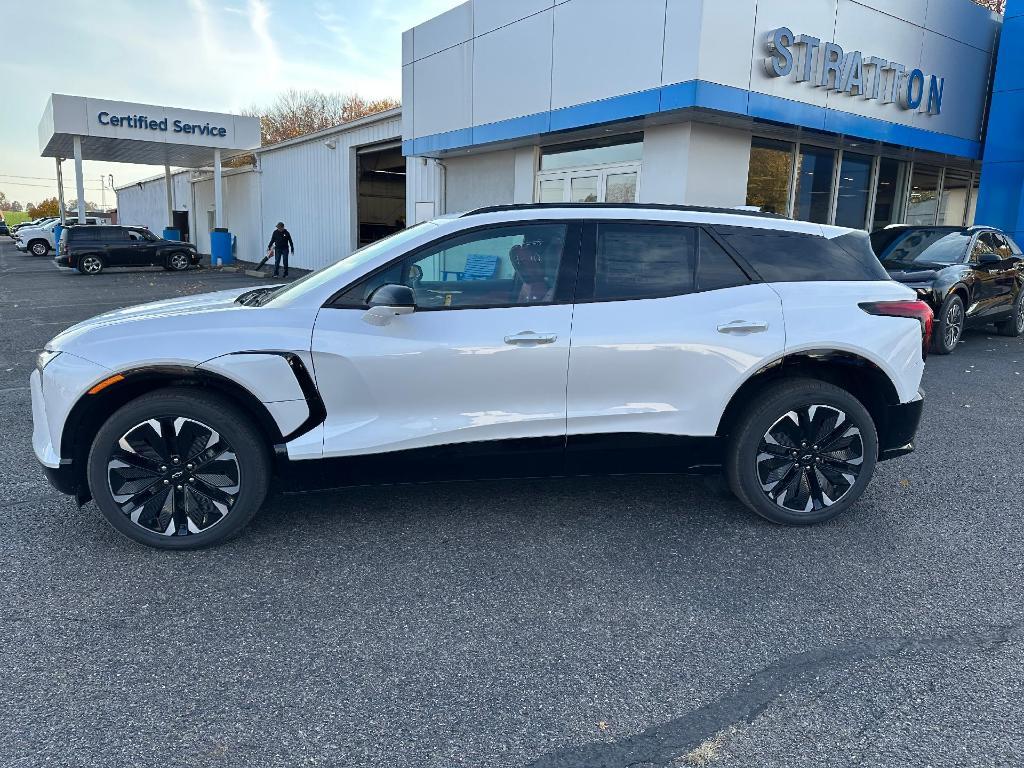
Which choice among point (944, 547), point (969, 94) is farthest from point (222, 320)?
point (969, 94)

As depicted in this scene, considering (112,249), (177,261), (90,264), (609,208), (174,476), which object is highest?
(609,208)

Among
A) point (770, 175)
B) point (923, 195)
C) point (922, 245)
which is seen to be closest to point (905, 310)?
point (922, 245)

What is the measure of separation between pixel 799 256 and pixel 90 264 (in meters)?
25.6

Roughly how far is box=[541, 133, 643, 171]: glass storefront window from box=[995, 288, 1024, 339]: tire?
6.41 m

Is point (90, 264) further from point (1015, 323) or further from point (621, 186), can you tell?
point (1015, 323)

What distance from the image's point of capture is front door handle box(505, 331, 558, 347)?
3.63 meters

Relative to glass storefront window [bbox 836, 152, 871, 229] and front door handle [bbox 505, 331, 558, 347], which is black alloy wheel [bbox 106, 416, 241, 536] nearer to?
front door handle [bbox 505, 331, 558, 347]

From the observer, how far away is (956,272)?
967 cm

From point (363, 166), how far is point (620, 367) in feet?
87.9

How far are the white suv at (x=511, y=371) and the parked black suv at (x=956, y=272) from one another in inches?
250

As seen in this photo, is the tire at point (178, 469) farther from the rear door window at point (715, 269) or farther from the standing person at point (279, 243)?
the standing person at point (279, 243)

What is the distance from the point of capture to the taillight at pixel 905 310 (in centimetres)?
406

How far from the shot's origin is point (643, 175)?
475 inches

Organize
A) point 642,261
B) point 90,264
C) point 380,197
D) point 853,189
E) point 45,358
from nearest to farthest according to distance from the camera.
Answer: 1. point 45,358
2. point 642,261
3. point 853,189
4. point 90,264
5. point 380,197
